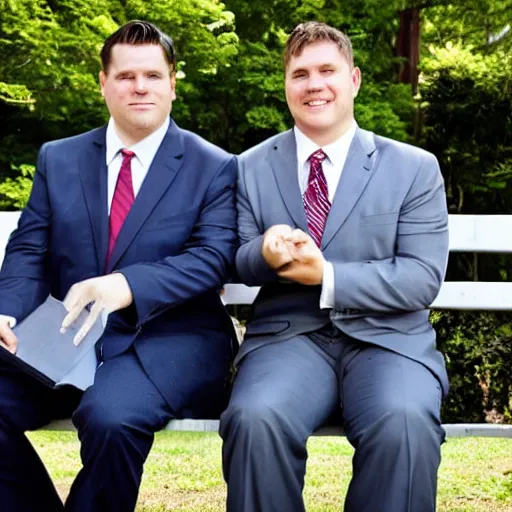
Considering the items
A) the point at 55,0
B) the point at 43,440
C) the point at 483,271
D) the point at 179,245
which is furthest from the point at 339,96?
the point at 483,271

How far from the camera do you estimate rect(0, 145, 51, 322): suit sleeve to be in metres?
3.83

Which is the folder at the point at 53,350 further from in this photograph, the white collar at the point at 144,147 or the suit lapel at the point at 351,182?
the suit lapel at the point at 351,182

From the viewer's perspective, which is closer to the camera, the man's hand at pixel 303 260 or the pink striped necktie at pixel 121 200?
the man's hand at pixel 303 260

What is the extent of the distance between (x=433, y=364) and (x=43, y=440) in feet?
15.5

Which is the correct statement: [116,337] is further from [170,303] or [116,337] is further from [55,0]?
[55,0]

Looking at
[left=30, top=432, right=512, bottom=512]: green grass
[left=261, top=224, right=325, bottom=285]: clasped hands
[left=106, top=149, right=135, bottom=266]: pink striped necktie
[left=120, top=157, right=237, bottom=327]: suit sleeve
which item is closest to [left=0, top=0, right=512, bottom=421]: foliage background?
[left=30, top=432, right=512, bottom=512]: green grass

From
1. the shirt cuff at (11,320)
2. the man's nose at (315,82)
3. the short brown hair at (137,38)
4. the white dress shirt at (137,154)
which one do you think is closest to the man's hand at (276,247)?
the man's nose at (315,82)

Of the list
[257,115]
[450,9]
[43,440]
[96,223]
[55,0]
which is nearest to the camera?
[96,223]

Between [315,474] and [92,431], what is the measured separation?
2967mm

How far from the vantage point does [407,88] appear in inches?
436

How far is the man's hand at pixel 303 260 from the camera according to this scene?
3.47 metres

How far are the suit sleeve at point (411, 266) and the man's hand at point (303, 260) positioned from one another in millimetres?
66

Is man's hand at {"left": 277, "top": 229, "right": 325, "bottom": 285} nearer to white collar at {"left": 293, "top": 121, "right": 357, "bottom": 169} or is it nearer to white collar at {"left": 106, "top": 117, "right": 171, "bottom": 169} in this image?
white collar at {"left": 293, "top": 121, "right": 357, "bottom": 169}

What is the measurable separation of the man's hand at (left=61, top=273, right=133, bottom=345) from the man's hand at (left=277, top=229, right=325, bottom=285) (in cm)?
52
